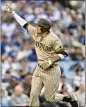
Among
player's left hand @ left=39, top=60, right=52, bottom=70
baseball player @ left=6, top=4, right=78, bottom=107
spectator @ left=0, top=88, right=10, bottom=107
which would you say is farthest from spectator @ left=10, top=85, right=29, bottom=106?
player's left hand @ left=39, top=60, right=52, bottom=70

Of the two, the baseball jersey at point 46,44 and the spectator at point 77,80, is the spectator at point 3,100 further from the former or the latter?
the baseball jersey at point 46,44

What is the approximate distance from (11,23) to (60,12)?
5.77ft

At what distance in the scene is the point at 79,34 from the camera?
597 inches

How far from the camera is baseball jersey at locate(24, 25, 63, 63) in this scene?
7379 millimetres

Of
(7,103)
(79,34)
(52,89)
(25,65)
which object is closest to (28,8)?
(79,34)

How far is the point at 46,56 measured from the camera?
7.48 m

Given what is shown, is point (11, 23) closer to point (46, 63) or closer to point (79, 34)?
point (79, 34)

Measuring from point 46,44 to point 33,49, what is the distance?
262 inches

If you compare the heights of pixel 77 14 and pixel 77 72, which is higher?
pixel 77 14

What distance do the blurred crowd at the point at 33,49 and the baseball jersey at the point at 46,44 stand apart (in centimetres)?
320

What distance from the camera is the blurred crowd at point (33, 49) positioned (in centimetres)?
1159

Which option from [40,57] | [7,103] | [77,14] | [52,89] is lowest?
[7,103]

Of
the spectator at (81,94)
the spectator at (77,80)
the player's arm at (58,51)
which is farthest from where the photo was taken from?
the spectator at (77,80)

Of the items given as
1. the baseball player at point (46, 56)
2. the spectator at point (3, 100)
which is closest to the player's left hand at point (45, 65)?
the baseball player at point (46, 56)
